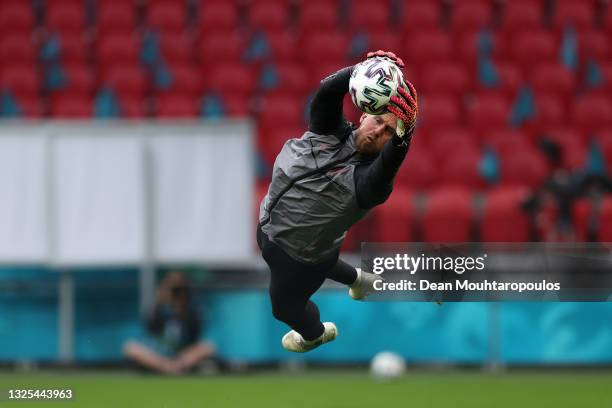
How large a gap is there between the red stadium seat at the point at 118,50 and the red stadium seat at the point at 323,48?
6.72 feet

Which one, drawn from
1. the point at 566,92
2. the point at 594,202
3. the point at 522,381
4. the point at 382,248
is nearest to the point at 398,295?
the point at 382,248

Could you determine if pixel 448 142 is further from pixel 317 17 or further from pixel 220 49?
pixel 220 49

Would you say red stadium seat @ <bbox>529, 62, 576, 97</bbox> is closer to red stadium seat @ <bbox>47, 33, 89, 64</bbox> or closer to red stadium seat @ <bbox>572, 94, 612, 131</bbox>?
red stadium seat @ <bbox>572, 94, 612, 131</bbox>

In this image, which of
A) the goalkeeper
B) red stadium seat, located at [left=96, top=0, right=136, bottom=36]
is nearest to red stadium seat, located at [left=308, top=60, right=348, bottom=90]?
red stadium seat, located at [left=96, top=0, right=136, bottom=36]

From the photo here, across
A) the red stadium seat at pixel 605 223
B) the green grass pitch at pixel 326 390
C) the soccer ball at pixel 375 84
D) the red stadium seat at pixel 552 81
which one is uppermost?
the red stadium seat at pixel 552 81

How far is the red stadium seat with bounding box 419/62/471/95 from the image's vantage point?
1291 centimetres

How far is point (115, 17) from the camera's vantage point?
14023mm

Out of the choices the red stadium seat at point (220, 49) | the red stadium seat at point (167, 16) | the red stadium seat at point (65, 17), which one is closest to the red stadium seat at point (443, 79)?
the red stadium seat at point (220, 49)

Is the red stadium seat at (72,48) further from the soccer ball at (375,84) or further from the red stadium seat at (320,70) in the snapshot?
the soccer ball at (375,84)

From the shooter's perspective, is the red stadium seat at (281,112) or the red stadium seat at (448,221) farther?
the red stadium seat at (281,112)

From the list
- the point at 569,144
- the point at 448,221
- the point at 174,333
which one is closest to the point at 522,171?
the point at 569,144

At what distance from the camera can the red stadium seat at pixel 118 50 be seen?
44.1 feet

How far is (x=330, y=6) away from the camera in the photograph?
1412 centimetres

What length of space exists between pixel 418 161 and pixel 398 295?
4910mm
